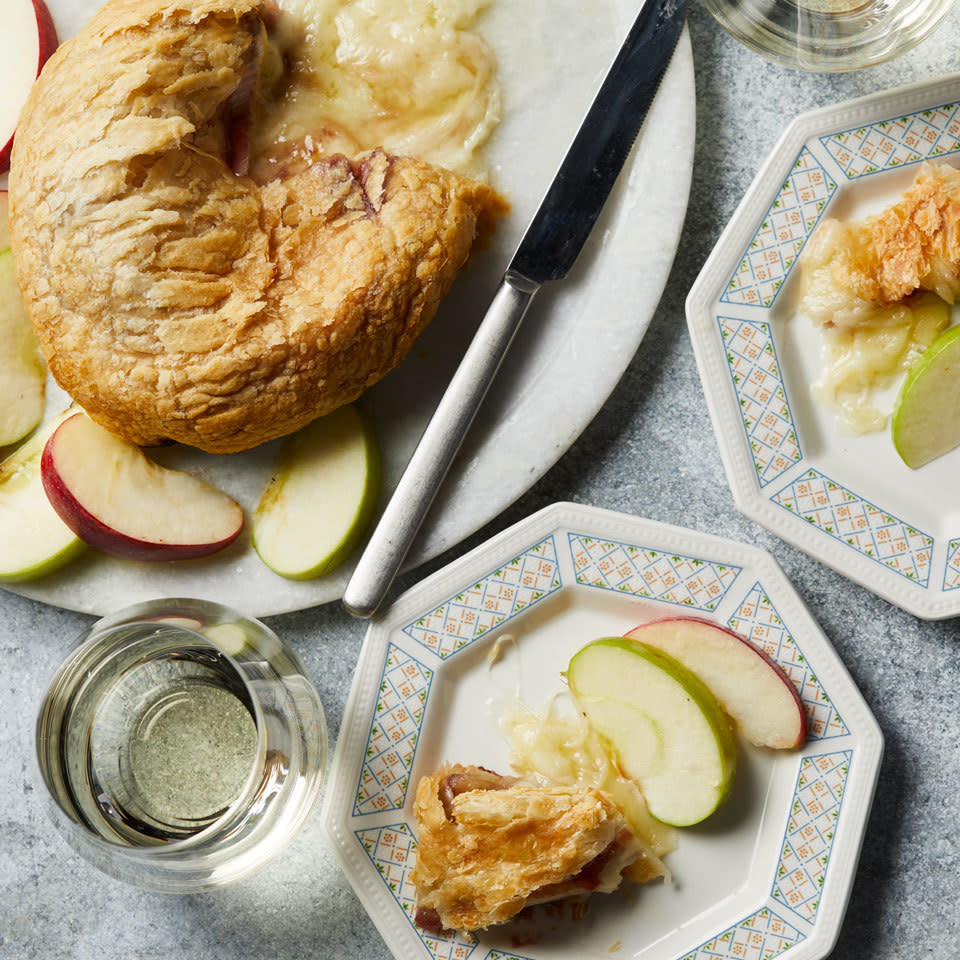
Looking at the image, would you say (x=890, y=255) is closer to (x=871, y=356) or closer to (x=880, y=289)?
(x=880, y=289)

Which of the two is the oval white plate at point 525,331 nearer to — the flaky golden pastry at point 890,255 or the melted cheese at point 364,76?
the melted cheese at point 364,76

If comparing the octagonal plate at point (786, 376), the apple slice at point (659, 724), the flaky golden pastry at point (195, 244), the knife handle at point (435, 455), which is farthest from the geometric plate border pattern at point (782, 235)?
the apple slice at point (659, 724)

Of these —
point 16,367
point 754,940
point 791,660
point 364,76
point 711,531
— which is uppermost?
point 364,76

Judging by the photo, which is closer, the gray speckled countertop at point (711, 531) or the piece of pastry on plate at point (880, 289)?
the piece of pastry on plate at point (880, 289)

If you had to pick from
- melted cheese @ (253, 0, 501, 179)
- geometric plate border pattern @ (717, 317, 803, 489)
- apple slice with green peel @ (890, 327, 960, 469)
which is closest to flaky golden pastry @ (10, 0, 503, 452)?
melted cheese @ (253, 0, 501, 179)

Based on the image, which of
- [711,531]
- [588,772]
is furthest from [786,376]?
[588,772]

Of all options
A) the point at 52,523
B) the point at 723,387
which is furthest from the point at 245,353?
the point at 723,387
